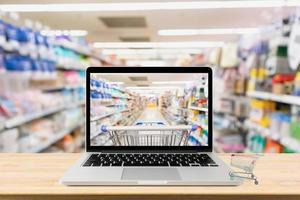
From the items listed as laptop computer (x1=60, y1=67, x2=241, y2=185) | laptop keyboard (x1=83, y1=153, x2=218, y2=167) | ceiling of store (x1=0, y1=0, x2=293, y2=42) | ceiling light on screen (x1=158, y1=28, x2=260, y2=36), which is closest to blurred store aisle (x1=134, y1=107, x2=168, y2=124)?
laptop computer (x1=60, y1=67, x2=241, y2=185)

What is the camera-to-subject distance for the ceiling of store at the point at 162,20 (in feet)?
14.8

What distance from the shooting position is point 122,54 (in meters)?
7.13

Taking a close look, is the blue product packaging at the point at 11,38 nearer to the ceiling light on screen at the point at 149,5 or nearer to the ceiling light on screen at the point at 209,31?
the ceiling light on screen at the point at 149,5

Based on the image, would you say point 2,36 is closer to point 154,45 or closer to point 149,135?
point 149,135

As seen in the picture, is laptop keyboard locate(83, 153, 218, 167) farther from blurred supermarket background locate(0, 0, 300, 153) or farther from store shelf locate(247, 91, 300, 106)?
store shelf locate(247, 91, 300, 106)

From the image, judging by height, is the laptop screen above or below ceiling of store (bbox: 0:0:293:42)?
below

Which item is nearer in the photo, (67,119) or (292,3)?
(292,3)

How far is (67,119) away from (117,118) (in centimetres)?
262

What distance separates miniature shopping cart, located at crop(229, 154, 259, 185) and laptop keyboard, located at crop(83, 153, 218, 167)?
0.06 metres

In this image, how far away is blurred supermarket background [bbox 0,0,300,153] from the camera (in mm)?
2283

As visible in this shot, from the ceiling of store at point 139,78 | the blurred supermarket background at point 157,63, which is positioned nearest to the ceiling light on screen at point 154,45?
the blurred supermarket background at point 157,63

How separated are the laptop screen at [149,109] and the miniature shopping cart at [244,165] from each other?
0.47 ft

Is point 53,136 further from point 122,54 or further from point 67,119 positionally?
point 122,54

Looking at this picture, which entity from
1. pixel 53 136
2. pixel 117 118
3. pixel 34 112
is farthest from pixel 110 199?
pixel 53 136
